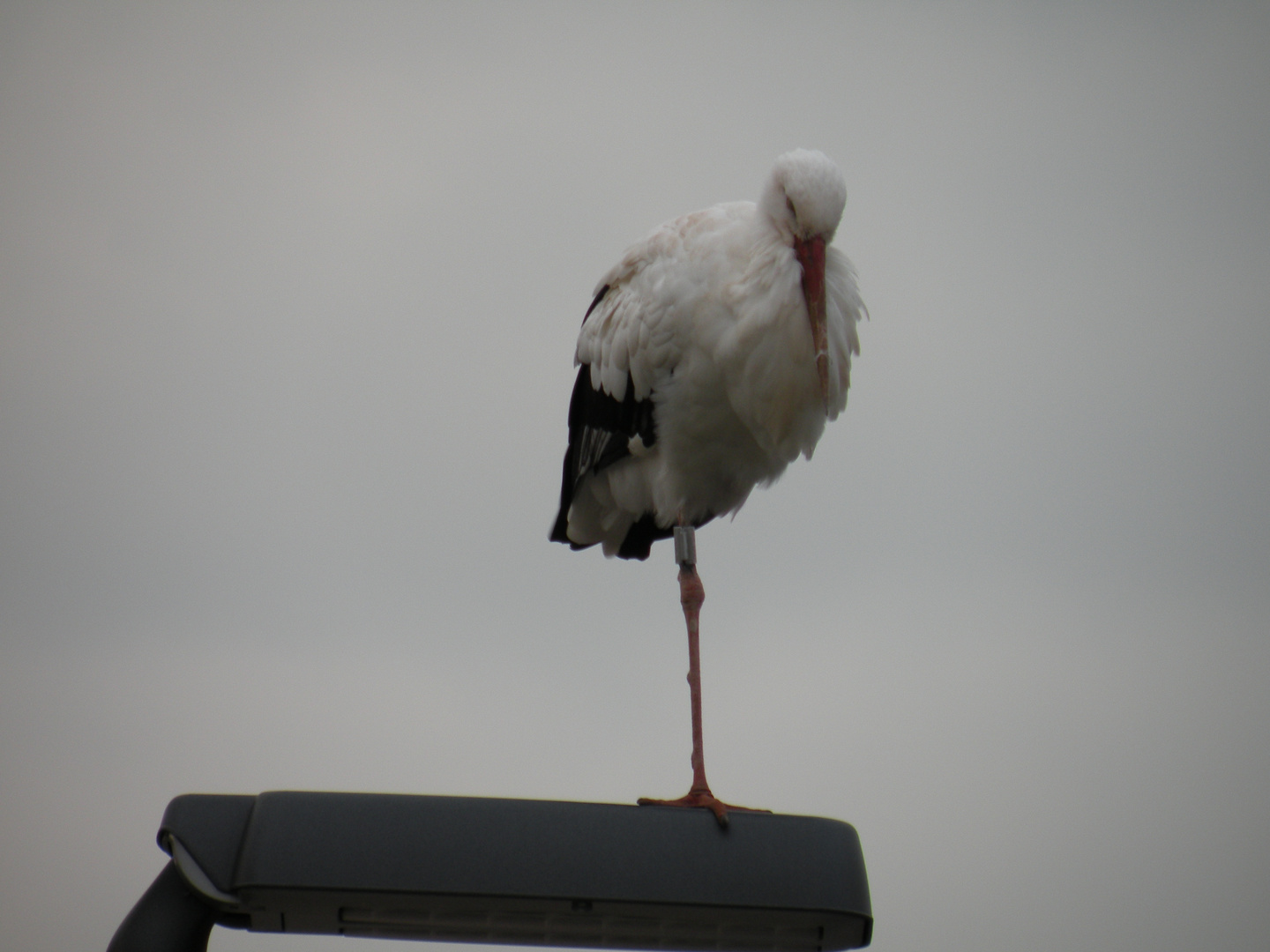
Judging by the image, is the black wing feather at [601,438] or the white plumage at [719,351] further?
the black wing feather at [601,438]

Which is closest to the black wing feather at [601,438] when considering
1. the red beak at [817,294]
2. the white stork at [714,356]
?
the white stork at [714,356]

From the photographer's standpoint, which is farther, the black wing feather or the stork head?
the black wing feather

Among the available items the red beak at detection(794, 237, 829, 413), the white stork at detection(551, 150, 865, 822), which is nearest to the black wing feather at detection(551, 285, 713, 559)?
the white stork at detection(551, 150, 865, 822)

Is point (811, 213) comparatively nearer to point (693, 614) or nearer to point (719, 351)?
point (719, 351)

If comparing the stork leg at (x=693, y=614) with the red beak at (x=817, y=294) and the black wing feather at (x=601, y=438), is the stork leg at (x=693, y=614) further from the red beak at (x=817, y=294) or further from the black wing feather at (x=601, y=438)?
the red beak at (x=817, y=294)

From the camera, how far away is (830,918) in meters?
2.10

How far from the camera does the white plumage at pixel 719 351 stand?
123 inches

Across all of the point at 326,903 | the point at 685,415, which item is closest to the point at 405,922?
the point at 326,903

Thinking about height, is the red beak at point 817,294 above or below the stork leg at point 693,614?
above

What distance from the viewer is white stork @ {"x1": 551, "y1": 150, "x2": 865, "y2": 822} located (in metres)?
3.13

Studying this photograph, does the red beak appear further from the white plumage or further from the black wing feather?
the black wing feather

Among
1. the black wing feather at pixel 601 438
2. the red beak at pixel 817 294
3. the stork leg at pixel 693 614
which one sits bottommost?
the stork leg at pixel 693 614

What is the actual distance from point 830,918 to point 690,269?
1.73m

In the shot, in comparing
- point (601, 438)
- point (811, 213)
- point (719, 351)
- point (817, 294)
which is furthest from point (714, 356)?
point (601, 438)
